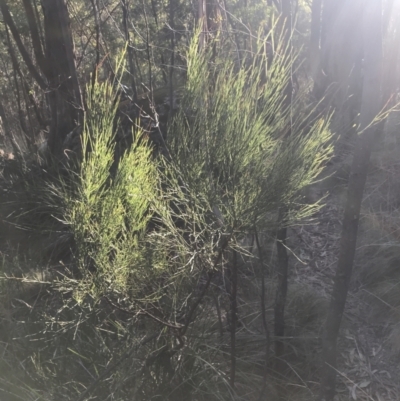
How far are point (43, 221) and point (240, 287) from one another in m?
2.10

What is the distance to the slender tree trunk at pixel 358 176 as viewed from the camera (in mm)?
2389

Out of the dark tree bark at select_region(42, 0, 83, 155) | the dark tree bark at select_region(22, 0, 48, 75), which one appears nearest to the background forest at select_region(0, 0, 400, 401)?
the dark tree bark at select_region(42, 0, 83, 155)

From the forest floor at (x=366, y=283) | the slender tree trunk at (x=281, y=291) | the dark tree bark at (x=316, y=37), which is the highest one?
the dark tree bark at (x=316, y=37)

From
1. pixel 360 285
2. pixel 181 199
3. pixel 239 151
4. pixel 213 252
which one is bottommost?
pixel 360 285

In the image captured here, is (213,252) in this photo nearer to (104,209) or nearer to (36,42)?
(104,209)

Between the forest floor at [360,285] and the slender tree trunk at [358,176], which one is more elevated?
the slender tree trunk at [358,176]

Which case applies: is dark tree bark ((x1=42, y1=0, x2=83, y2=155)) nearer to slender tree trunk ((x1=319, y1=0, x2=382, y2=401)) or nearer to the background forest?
the background forest

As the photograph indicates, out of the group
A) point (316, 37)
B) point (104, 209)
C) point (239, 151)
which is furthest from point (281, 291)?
point (316, 37)

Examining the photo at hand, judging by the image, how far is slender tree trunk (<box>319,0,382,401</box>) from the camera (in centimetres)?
239

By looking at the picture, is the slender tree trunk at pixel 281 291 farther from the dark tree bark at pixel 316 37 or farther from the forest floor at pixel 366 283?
the dark tree bark at pixel 316 37

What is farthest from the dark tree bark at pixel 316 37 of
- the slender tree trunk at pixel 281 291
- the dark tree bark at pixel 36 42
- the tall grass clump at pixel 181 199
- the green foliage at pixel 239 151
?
the green foliage at pixel 239 151

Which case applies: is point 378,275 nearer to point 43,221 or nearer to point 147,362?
point 147,362

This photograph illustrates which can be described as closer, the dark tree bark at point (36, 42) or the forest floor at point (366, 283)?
the forest floor at point (366, 283)

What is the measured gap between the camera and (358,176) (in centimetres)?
254
